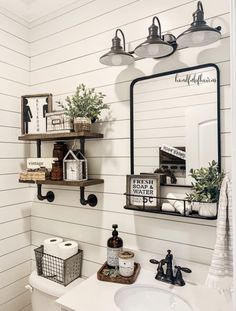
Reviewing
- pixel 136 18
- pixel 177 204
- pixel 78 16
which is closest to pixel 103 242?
pixel 177 204

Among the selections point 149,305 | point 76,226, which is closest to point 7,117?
point 76,226

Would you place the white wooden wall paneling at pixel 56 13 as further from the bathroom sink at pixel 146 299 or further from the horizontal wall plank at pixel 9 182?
the bathroom sink at pixel 146 299

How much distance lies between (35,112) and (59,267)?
40.0 inches

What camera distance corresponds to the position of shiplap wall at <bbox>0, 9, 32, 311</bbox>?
5.45 feet

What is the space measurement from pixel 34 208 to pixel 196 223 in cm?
119

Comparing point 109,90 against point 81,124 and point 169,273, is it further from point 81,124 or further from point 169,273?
point 169,273

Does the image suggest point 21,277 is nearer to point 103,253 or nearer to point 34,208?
point 34,208

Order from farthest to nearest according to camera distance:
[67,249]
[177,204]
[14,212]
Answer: [14,212] < [67,249] < [177,204]

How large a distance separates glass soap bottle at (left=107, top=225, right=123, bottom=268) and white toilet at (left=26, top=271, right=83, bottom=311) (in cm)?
32

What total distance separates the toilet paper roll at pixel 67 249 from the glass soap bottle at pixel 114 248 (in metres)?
0.27

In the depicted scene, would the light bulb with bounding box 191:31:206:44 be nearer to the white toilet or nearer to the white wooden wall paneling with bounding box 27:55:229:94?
the white wooden wall paneling with bounding box 27:55:229:94

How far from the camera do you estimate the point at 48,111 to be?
5.47 ft

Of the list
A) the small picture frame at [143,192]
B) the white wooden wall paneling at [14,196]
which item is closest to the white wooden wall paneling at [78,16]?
the small picture frame at [143,192]

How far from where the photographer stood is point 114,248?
4.44ft
